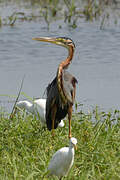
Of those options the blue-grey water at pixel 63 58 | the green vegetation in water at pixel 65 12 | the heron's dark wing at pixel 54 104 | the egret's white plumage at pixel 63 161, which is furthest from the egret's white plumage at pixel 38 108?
the green vegetation in water at pixel 65 12

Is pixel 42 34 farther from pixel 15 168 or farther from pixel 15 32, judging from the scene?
pixel 15 168

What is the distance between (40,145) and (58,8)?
33.3 feet

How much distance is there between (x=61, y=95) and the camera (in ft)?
19.5

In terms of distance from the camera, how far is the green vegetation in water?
1389 centimetres

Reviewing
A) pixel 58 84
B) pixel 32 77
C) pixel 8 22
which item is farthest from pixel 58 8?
pixel 58 84

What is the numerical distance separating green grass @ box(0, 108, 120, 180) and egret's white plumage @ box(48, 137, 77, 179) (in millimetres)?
84

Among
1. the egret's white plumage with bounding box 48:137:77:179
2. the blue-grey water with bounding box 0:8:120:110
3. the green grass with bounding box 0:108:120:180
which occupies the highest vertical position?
the egret's white plumage with bounding box 48:137:77:179

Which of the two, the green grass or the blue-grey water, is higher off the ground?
the green grass

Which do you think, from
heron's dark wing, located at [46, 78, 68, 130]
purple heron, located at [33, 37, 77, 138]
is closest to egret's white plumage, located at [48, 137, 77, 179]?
purple heron, located at [33, 37, 77, 138]

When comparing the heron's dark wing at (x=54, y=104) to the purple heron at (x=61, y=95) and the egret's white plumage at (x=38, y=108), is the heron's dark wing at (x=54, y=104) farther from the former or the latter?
the egret's white plumage at (x=38, y=108)

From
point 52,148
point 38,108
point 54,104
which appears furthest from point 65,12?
point 52,148

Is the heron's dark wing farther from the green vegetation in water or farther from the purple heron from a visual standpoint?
the green vegetation in water

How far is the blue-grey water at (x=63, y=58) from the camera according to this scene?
841 cm

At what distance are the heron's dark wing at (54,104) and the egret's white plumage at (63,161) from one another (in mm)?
1570
